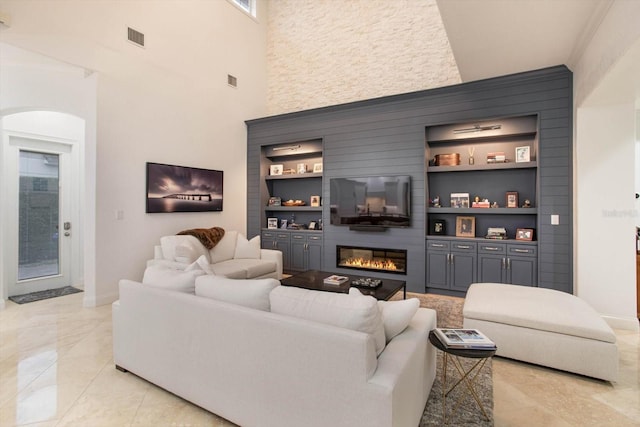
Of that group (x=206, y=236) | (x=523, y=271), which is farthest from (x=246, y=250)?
(x=523, y=271)

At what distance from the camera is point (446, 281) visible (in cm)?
476

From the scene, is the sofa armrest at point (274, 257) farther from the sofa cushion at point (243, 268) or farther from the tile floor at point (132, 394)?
the tile floor at point (132, 394)

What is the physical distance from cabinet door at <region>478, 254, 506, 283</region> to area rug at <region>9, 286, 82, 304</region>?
5.93 meters

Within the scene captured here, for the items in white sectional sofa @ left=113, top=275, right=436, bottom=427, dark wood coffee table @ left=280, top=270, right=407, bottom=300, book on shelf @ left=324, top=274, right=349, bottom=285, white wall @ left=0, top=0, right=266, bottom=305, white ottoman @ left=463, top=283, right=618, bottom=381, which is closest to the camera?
white sectional sofa @ left=113, top=275, right=436, bottom=427

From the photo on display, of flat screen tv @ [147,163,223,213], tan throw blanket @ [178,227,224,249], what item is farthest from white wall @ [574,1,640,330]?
flat screen tv @ [147,163,223,213]

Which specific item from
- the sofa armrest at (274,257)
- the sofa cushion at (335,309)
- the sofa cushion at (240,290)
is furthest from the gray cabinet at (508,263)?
the sofa cushion at (240,290)

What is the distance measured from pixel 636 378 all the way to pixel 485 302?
1.12 meters

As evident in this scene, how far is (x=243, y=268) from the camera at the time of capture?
15.0 feet

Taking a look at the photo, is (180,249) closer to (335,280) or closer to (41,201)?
(335,280)

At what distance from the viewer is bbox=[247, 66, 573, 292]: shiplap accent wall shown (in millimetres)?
4039

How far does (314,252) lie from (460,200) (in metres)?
2.61

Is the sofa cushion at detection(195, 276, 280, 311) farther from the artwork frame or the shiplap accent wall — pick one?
the artwork frame

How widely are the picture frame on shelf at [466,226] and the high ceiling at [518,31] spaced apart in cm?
206

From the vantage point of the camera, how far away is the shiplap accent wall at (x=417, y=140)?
4.04 metres
